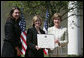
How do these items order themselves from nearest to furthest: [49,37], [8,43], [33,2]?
1. [8,43]
2. [49,37]
3. [33,2]

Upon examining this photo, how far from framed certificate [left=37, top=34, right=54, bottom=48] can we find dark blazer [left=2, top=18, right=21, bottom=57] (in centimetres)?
53

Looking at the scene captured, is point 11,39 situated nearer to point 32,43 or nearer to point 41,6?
point 32,43

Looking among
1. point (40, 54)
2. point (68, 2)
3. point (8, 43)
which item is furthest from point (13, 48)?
point (68, 2)

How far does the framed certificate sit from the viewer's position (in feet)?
20.1

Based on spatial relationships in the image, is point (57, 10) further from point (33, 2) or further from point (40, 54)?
point (40, 54)

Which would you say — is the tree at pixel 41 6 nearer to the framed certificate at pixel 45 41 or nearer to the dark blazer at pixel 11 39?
the framed certificate at pixel 45 41

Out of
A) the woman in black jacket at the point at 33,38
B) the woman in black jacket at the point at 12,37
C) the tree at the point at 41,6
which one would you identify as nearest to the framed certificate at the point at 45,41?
the woman in black jacket at the point at 33,38

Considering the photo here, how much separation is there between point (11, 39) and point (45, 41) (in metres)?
0.93

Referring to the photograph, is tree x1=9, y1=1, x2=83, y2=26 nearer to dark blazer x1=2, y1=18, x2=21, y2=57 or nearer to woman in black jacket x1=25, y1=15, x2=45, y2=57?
woman in black jacket x1=25, y1=15, x2=45, y2=57

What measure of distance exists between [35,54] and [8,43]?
632mm

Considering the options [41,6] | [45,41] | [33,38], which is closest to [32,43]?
[33,38]

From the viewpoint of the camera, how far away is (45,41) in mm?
6289

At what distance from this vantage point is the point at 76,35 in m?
16.4

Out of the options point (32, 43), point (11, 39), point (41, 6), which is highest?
point (41, 6)
